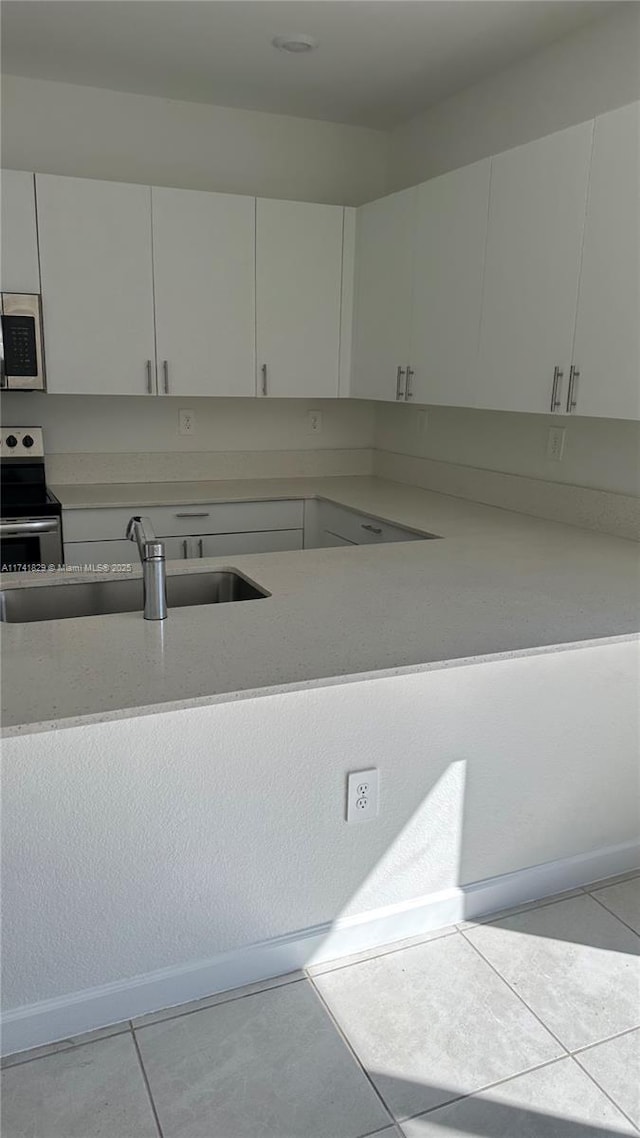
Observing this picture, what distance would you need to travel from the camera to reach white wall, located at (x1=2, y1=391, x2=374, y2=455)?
11.8 feet

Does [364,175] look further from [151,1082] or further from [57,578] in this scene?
[151,1082]

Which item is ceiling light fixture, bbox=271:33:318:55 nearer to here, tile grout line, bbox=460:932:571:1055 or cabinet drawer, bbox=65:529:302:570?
cabinet drawer, bbox=65:529:302:570

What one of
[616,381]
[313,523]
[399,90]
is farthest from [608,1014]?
[399,90]

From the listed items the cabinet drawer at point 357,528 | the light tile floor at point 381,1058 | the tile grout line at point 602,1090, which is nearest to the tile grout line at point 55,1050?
the light tile floor at point 381,1058

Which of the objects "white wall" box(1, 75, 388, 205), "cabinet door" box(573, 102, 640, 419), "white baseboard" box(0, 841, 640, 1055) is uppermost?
"white wall" box(1, 75, 388, 205)

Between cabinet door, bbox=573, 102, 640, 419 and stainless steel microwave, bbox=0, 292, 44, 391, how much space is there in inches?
81.7

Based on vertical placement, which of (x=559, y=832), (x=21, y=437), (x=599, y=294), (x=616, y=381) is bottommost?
(x=559, y=832)

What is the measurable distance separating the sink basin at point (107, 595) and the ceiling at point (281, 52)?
192 centimetres

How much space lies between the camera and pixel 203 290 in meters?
3.39

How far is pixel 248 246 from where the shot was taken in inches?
135

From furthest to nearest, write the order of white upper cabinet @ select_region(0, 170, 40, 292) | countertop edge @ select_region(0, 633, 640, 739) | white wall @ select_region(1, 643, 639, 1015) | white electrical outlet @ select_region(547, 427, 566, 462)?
white upper cabinet @ select_region(0, 170, 40, 292), white electrical outlet @ select_region(547, 427, 566, 462), white wall @ select_region(1, 643, 639, 1015), countertop edge @ select_region(0, 633, 640, 739)

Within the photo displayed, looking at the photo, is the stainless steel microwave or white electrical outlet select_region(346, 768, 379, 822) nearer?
white electrical outlet select_region(346, 768, 379, 822)

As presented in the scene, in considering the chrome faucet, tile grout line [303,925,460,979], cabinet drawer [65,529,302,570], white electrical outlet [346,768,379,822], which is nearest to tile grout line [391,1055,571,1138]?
tile grout line [303,925,460,979]

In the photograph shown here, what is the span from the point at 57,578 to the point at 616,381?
65.3 inches
